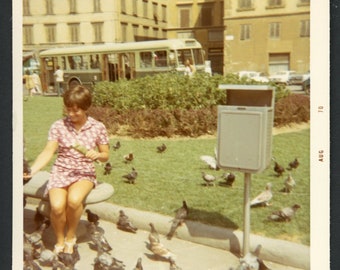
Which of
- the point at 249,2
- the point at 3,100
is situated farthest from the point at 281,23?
the point at 3,100

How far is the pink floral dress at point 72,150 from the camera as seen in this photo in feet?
7.35

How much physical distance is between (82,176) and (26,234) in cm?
52

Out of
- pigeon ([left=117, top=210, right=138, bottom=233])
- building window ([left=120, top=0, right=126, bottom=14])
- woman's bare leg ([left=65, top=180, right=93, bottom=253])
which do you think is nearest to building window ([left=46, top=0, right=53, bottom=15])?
building window ([left=120, top=0, right=126, bottom=14])

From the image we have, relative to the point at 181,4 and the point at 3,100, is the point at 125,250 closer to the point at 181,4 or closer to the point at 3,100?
the point at 3,100

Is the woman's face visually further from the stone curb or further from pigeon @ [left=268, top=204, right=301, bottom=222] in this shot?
pigeon @ [left=268, top=204, right=301, bottom=222]

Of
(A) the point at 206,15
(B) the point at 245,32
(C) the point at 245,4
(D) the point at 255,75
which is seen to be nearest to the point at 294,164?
(D) the point at 255,75

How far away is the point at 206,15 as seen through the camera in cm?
284

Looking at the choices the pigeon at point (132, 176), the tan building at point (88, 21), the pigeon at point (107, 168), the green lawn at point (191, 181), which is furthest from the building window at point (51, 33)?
the pigeon at point (132, 176)

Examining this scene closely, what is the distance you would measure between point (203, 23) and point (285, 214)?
147 cm

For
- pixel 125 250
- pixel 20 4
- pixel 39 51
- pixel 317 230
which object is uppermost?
pixel 20 4

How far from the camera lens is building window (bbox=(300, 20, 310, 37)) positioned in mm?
2170

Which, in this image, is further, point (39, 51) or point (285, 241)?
point (39, 51)

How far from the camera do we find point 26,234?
239cm

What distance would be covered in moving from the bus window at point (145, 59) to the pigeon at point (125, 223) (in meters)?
1.51
